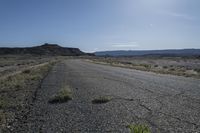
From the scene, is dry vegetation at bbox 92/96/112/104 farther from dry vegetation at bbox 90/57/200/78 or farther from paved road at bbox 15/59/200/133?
dry vegetation at bbox 90/57/200/78

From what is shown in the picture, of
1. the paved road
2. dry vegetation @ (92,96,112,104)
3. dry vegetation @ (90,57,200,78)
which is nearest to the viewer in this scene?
the paved road

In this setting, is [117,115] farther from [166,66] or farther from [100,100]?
[166,66]

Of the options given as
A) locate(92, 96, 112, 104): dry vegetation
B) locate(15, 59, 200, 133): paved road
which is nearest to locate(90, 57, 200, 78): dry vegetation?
locate(15, 59, 200, 133): paved road

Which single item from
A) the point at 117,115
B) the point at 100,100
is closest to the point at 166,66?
the point at 100,100

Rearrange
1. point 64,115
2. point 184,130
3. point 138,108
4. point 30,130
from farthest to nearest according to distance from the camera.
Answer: point 138,108 < point 64,115 < point 30,130 < point 184,130

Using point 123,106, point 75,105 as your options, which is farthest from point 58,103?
point 123,106

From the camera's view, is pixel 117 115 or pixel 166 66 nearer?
pixel 117 115

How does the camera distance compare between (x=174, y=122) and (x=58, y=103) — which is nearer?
(x=174, y=122)

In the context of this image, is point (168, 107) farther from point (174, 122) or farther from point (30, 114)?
point (30, 114)

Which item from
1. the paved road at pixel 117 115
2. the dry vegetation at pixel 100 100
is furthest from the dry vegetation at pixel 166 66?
the dry vegetation at pixel 100 100

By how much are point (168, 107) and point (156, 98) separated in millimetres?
1978

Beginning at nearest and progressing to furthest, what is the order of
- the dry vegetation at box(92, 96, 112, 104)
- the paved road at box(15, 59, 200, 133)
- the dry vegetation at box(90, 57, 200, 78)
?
the paved road at box(15, 59, 200, 133), the dry vegetation at box(92, 96, 112, 104), the dry vegetation at box(90, 57, 200, 78)

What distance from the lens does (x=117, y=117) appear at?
812 cm

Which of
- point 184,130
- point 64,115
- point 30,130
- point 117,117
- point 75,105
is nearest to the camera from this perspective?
point 184,130
